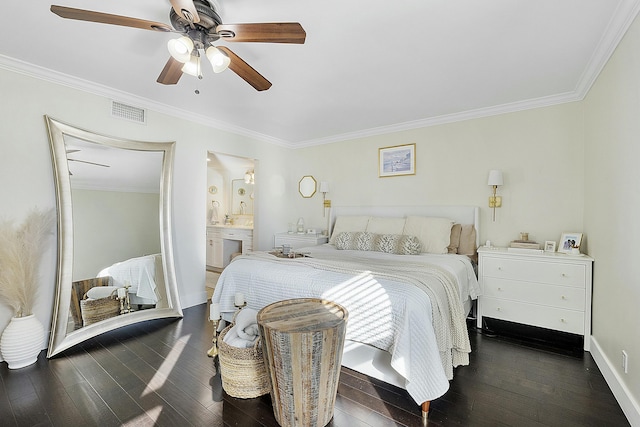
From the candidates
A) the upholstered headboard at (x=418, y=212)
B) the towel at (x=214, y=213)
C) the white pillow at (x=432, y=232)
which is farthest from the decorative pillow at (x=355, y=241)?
the towel at (x=214, y=213)

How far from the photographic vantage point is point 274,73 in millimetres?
2568

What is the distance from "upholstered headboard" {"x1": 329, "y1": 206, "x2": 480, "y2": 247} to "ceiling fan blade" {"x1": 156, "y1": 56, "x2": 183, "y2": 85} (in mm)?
2967

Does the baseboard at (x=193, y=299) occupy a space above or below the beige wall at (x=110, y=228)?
below

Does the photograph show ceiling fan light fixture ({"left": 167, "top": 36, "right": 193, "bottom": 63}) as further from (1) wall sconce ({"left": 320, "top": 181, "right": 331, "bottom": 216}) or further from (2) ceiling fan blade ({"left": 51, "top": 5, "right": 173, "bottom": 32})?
(1) wall sconce ({"left": 320, "top": 181, "right": 331, "bottom": 216})

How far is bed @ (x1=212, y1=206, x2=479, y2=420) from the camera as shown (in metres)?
1.70

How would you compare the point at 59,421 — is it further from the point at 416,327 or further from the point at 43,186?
the point at 416,327

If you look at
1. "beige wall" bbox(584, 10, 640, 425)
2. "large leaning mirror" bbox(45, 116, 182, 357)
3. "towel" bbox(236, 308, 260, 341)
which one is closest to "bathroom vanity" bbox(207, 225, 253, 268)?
"large leaning mirror" bbox(45, 116, 182, 357)

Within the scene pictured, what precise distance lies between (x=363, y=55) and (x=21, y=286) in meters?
3.27

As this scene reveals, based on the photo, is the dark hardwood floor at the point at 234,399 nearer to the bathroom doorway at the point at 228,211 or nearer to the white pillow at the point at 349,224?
the white pillow at the point at 349,224


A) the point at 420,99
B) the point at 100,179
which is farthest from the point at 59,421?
the point at 420,99

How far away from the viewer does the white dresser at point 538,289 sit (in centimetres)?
257

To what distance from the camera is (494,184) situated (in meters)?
3.25

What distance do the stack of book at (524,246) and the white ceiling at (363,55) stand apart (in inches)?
58.9

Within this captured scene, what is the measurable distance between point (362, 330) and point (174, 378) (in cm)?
140
